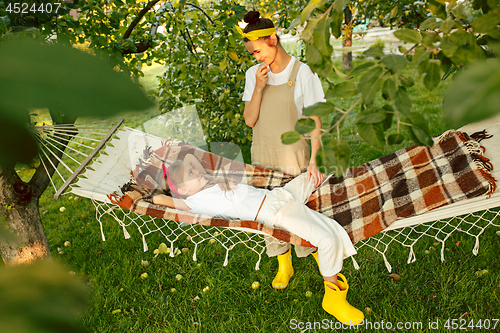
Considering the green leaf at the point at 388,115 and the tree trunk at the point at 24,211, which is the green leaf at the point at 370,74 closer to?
the green leaf at the point at 388,115

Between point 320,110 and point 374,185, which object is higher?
point 320,110

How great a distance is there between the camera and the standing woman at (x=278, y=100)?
202 centimetres

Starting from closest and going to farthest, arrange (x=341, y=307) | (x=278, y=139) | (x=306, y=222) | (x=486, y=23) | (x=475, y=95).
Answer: (x=475, y=95) → (x=486, y=23) → (x=341, y=307) → (x=306, y=222) → (x=278, y=139)

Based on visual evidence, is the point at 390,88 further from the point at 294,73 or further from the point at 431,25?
the point at 294,73

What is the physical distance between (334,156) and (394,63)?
0.12m

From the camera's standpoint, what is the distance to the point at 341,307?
184 centimetres

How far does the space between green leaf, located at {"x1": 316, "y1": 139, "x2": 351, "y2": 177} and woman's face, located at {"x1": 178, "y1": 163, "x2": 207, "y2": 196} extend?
1.99 metres

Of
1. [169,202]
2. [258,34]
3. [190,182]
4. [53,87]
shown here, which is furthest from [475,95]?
[190,182]

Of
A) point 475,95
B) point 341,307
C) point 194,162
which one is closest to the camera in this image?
point 475,95

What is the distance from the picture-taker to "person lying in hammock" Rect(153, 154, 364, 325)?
1.88 metres

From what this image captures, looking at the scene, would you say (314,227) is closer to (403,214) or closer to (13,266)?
(403,214)

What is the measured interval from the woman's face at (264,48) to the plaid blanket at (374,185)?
75 centimetres

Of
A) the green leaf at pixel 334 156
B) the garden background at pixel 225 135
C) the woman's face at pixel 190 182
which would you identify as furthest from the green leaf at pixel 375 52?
the woman's face at pixel 190 182

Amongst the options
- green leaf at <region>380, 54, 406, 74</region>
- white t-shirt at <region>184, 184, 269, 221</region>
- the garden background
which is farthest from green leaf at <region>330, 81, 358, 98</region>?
white t-shirt at <region>184, 184, 269, 221</region>
